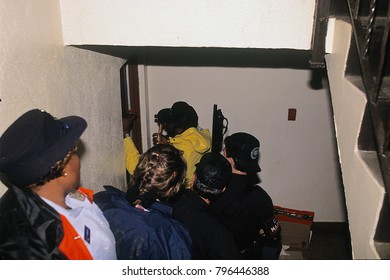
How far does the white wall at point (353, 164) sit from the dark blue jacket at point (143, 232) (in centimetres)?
73

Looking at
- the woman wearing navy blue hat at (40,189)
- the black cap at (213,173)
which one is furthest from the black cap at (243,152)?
the woman wearing navy blue hat at (40,189)

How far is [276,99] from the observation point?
372 centimetres

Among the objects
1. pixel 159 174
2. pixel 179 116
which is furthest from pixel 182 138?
pixel 159 174

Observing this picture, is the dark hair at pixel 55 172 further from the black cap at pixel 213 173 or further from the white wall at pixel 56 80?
the black cap at pixel 213 173

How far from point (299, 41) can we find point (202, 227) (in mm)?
981

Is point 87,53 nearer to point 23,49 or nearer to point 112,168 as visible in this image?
point 23,49

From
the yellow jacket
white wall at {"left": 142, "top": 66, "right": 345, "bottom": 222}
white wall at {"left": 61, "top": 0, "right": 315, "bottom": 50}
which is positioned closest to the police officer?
the yellow jacket

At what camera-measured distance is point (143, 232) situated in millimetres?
1472

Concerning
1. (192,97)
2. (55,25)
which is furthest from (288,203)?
(55,25)

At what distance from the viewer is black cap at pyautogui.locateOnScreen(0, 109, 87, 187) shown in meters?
1.01

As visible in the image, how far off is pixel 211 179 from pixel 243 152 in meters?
0.54

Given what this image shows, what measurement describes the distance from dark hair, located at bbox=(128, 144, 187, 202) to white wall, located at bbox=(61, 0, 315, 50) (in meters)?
0.53

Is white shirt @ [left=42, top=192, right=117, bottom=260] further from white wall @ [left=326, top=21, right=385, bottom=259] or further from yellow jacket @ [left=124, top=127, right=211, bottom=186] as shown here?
yellow jacket @ [left=124, top=127, right=211, bottom=186]

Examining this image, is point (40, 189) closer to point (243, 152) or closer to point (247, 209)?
A: point (247, 209)
